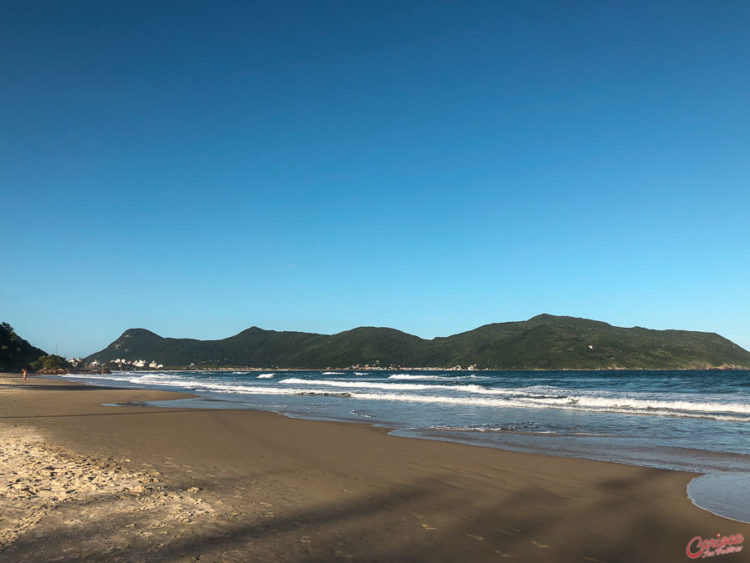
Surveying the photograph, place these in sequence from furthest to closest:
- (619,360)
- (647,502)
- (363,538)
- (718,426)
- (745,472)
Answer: (619,360), (718,426), (745,472), (647,502), (363,538)

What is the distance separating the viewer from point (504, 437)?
14.7m

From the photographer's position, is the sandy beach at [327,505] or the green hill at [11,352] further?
the green hill at [11,352]

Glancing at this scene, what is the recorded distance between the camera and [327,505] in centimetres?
646

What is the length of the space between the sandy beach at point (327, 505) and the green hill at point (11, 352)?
11537cm

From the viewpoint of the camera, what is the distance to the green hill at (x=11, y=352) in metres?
101

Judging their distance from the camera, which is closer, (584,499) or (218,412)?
(584,499)

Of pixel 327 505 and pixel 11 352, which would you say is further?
pixel 11 352

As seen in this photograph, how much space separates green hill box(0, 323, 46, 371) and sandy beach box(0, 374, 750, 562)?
11537 centimetres

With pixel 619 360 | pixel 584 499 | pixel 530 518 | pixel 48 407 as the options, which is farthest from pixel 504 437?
pixel 619 360

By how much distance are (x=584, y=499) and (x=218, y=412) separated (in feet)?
59.9

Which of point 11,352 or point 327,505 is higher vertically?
point 11,352

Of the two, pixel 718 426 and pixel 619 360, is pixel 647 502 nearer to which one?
pixel 718 426

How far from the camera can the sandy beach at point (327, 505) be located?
4727 millimetres

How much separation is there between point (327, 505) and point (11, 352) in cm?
13263
